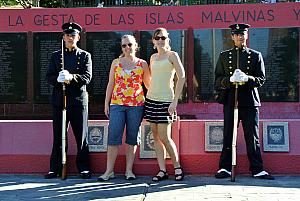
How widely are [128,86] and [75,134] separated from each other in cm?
102

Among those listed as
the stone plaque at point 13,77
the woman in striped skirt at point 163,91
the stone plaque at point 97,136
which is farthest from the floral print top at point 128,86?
the stone plaque at point 13,77

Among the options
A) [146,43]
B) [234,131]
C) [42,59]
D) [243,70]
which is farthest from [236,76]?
[42,59]

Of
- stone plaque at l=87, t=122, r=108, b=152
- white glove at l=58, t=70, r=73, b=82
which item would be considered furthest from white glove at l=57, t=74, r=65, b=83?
stone plaque at l=87, t=122, r=108, b=152

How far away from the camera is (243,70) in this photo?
676cm

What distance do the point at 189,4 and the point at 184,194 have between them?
5507 mm

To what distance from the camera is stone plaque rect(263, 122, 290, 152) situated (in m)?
7.12

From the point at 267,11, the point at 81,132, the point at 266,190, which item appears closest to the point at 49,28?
the point at 81,132

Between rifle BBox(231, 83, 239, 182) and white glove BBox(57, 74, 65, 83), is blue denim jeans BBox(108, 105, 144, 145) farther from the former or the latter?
rifle BBox(231, 83, 239, 182)

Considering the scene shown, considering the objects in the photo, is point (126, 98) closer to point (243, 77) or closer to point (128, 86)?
point (128, 86)

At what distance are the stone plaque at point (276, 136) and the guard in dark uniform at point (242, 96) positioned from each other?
1.27 feet

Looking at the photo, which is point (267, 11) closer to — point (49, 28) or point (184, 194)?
point (49, 28)

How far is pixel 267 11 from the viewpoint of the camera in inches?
371

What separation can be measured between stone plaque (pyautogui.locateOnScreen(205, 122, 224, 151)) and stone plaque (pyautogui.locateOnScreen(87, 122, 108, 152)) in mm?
1412

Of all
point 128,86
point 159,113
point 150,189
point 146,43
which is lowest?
point 150,189
